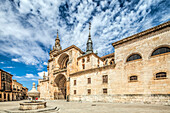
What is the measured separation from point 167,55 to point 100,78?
10.5 meters

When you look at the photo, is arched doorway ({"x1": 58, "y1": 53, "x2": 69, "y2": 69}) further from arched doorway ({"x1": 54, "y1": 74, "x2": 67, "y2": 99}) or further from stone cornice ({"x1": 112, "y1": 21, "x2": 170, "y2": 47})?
stone cornice ({"x1": 112, "y1": 21, "x2": 170, "y2": 47})

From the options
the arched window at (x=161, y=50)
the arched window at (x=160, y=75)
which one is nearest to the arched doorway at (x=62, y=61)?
the arched window at (x=161, y=50)

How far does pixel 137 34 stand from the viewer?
15.7 metres

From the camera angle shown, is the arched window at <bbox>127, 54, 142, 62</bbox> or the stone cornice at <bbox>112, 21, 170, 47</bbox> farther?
the arched window at <bbox>127, 54, 142, 62</bbox>

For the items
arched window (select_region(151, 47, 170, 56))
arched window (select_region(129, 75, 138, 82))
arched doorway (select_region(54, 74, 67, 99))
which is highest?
arched window (select_region(151, 47, 170, 56))

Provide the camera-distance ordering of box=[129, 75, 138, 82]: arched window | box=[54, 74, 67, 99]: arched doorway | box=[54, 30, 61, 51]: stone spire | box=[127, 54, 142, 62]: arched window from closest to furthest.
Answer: box=[129, 75, 138, 82]: arched window
box=[127, 54, 142, 62]: arched window
box=[54, 74, 67, 99]: arched doorway
box=[54, 30, 61, 51]: stone spire

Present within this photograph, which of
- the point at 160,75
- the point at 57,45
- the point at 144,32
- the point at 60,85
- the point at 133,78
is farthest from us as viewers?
the point at 57,45

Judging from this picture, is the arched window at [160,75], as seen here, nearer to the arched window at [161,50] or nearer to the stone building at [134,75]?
the stone building at [134,75]

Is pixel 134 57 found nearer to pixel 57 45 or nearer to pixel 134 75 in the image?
pixel 134 75

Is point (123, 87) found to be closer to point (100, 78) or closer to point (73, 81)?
point (100, 78)

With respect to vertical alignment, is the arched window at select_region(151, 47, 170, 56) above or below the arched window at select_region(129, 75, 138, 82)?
above

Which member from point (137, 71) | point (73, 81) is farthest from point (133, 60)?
point (73, 81)

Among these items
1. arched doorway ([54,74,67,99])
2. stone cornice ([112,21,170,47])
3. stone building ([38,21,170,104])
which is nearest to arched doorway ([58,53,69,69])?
arched doorway ([54,74,67,99])

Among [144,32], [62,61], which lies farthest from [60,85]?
[144,32]
